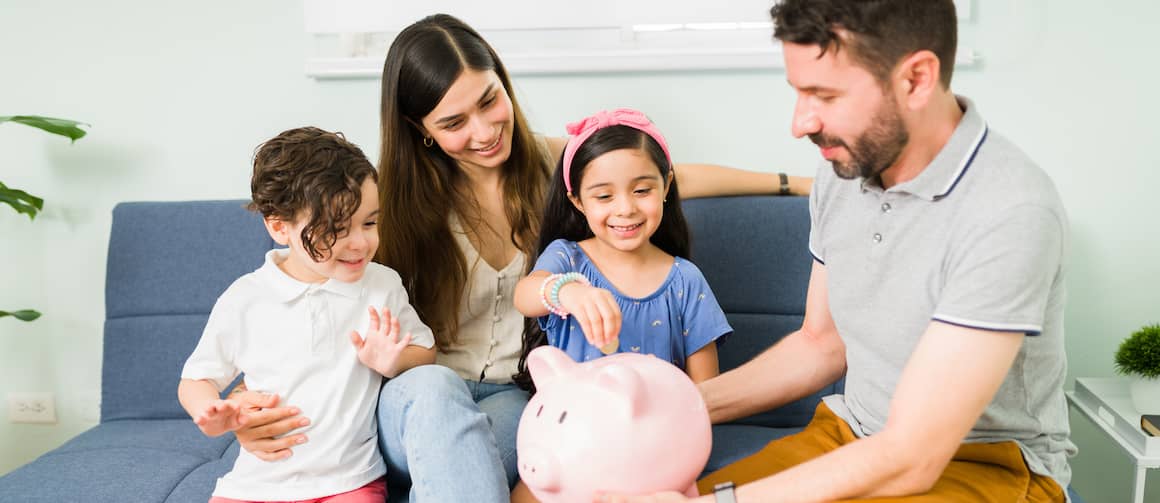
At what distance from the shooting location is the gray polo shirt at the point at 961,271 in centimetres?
120

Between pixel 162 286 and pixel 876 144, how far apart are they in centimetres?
180

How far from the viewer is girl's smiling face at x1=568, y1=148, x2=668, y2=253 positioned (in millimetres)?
1694

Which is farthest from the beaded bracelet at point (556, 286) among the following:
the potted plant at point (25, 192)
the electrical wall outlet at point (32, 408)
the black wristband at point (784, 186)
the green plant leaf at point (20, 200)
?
the electrical wall outlet at point (32, 408)

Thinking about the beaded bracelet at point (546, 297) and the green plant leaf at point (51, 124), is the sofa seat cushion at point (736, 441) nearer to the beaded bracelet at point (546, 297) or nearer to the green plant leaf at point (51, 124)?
the beaded bracelet at point (546, 297)

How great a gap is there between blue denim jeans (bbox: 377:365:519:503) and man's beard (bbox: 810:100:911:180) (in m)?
0.71

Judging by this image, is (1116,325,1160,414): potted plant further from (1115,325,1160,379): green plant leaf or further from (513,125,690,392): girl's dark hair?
(513,125,690,392): girl's dark hair

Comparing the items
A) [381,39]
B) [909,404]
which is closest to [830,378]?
[909,404]

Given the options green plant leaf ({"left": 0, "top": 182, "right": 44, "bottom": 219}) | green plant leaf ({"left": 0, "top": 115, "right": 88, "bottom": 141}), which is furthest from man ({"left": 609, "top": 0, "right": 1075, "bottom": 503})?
green plant leaf ({"left": 0, "top": 182, "right": 44, "bottom": 219})

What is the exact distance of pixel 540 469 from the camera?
123 cm

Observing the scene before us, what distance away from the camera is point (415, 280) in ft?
6.37

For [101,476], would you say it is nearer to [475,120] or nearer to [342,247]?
[342,247]

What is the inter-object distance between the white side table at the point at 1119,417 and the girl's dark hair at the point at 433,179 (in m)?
1.31

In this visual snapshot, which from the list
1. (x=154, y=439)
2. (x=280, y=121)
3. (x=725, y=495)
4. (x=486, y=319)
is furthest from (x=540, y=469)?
(x=280, y=121)

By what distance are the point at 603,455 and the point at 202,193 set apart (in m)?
1.83
